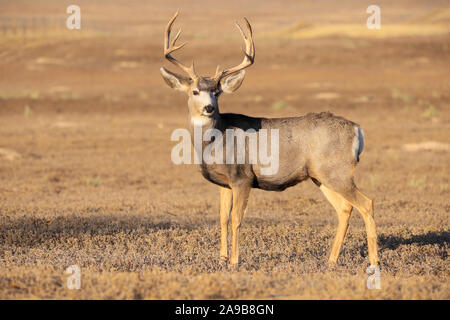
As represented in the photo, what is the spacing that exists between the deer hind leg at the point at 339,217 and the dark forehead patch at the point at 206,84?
6.24 feet

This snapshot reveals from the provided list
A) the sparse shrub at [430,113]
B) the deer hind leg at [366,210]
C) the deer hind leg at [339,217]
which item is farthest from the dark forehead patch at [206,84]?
the sparse shrub at [430,113]

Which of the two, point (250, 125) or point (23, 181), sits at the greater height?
point (250, 125)

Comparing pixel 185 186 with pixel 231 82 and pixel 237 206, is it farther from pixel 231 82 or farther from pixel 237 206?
pixel 237 206

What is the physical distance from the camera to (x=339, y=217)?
9234mm

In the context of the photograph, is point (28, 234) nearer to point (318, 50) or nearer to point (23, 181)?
point (23, 181)

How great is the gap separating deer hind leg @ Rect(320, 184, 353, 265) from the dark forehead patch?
74.9 inches

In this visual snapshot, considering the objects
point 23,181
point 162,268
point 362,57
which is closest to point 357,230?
point 162,268

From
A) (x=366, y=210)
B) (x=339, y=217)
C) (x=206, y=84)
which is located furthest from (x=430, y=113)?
(x=206, y=84)

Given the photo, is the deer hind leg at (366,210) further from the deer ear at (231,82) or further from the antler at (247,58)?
the antler at (247,58)

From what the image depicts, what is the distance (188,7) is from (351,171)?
146452 mm

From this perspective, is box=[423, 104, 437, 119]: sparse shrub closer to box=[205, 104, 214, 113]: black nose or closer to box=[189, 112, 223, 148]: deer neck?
box=[189, 112, 223, 148]: deer neck

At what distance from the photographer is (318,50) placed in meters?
53.9

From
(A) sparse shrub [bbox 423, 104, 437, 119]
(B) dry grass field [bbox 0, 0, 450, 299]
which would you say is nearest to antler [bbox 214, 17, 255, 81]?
(B) dry grass field [bbox 0, 0, 450, 299]

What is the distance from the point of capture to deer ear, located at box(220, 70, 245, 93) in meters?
9.41
